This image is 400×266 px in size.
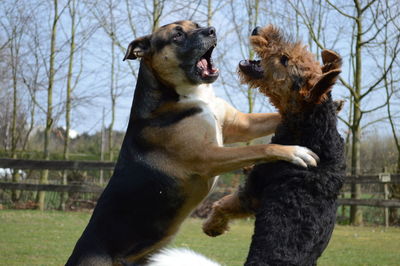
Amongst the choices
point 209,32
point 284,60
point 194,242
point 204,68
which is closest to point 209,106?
point 204,68

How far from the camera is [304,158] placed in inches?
146

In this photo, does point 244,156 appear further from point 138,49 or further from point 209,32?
point 138,49

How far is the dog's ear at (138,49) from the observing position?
4.86 meters

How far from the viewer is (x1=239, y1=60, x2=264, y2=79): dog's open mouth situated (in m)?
4.39

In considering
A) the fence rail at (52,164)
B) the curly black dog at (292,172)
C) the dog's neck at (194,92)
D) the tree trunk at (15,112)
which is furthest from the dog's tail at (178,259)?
the tree trunk at (15,112)

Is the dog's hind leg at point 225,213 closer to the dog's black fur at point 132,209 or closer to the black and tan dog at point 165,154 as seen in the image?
the black and tan dog at point 165,154

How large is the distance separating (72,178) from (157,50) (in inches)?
658

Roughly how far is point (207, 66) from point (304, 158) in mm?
1627

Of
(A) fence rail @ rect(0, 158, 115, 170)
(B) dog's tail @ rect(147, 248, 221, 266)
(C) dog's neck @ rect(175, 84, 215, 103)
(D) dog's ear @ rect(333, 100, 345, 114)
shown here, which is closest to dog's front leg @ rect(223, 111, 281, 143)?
(C) dog's neck @ rect(175, 84, 215, 103)

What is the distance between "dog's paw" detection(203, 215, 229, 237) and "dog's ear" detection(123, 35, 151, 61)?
64.4 inches

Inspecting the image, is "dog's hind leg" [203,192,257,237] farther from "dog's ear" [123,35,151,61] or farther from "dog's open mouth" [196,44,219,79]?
"dog's ear" [123,35,151,61]

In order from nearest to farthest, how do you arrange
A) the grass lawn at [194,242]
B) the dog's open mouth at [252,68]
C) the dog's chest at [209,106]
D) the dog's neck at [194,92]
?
the dog's open mouth at [252,68], the dog's chest at [209,106], the dog's neck at [194,92], the grass lawn at [194,242]

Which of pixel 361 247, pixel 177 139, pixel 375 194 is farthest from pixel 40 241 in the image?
pixel 375 194

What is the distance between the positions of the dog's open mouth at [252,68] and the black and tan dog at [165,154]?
451 mm
